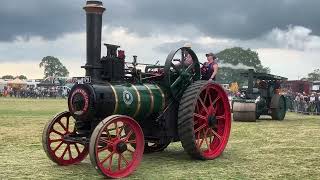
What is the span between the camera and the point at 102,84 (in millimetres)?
6664

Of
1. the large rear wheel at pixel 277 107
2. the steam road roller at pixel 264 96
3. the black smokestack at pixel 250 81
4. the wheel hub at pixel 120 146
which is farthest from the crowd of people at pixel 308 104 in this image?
the wheel hub at pixel 120 146

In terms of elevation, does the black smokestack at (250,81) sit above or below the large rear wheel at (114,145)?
above

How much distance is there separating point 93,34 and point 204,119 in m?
2.45

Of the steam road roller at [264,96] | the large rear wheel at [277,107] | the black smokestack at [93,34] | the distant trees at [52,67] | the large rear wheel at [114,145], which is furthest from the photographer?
the distant trees at [52,67]

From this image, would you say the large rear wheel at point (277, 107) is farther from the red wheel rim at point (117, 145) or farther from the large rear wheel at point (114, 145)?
the red wheel rim at point (117, 145)

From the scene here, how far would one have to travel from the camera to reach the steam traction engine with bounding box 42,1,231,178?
254 inches

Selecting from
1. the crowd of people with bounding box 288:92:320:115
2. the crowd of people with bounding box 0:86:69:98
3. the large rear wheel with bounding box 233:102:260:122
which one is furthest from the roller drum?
the crowd of people with bounding box 0:86:69:98

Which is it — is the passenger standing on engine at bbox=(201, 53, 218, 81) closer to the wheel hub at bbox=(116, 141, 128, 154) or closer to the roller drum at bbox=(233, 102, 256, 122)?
the wheel hub at bbox=(116, 141, 128, 154)

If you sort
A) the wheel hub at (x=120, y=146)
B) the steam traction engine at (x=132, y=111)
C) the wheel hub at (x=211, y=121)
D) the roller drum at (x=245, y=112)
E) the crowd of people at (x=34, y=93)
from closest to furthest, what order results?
1. the wheel hub at (x=120, y=146)
2. the steam traction engine at (x=132, y=111)
3. the wheel hub at (x=211, y=121)
4. the roller drum at (x=245, y=112)
5. the crowd of people at (x=34, y=93)

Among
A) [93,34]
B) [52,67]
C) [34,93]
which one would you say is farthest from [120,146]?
[52,67]

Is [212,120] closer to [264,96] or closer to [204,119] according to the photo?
[204,119]

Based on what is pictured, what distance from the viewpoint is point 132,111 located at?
22.8 feet

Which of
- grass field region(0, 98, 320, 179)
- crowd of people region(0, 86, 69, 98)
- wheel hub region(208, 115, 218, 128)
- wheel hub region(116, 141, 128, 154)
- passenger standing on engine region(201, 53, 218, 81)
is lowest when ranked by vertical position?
grass field region(0, 98, 320, 179)

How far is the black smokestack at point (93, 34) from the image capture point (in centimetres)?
661
